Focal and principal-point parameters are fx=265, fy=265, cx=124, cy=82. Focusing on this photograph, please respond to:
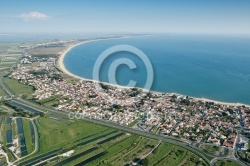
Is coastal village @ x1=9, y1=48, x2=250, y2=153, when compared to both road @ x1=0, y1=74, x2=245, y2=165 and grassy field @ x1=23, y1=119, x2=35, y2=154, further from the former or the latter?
grassy field @ x1=23, y1=119, x2=35, y2=154

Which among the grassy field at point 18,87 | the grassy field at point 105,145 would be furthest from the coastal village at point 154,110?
the grassy field at point 105,145

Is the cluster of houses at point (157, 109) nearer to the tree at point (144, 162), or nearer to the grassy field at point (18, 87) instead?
the grassy field at point (18, 87)

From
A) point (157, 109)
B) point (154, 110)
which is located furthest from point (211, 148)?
point (157, 109)

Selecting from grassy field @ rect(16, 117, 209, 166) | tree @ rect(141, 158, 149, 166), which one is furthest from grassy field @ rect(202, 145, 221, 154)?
tree @ rect(141, 158, 149, 166)

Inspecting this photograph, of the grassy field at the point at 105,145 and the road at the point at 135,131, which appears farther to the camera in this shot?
the road at the point at 135,131

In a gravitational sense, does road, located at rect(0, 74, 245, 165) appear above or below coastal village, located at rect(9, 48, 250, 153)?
below

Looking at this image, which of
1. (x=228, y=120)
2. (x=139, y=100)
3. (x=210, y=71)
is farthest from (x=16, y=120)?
(x=210, y=71)

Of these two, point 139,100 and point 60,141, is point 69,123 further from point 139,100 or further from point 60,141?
point 139,100
